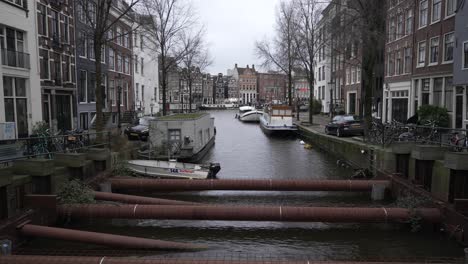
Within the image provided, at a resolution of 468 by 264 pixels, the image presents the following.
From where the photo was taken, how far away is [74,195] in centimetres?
1163

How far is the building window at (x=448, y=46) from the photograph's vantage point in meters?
24.5

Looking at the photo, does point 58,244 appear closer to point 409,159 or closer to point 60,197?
point 60,197

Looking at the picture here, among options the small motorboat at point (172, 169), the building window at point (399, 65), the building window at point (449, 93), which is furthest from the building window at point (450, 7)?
the small motorboat at point (172, 169)

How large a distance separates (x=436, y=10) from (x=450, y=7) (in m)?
1.85

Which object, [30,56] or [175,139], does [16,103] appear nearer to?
[30,56]

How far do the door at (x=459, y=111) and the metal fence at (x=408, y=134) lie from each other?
5.43m

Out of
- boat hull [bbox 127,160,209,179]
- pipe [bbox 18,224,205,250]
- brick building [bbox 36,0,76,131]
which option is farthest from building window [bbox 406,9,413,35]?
pipe [bbox 18,224,205,250]

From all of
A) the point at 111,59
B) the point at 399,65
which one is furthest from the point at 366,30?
the point at 111,59

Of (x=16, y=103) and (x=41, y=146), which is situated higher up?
(x=16, y=103)

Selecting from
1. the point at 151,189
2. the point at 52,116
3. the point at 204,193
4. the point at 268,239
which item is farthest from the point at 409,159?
the point at 52,116

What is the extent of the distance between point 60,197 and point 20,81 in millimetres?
13797

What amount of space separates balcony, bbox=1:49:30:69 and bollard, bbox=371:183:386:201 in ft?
60.7

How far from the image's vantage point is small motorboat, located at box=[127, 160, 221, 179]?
16312 mm

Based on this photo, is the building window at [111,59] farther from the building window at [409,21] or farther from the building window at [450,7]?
the building window at [450,7]
